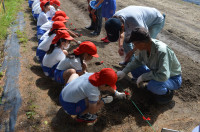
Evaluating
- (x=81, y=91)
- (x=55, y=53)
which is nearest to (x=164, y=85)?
(x=81, y=91)

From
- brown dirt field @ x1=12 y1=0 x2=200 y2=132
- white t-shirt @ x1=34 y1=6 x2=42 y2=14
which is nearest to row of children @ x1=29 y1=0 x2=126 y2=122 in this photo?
brown dirt field @ x1=12 y1=0 x2=200 y2=132

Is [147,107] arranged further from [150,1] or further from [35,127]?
[150,1]

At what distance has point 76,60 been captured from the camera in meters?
2.49

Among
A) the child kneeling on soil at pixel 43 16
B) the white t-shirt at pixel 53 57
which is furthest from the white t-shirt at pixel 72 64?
the child kneeling on soil at pixel 43 16

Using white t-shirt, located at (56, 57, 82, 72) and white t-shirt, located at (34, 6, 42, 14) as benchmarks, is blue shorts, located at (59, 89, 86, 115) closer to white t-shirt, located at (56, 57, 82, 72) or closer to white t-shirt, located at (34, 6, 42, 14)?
white t-shirt, located at (56, 57, 82, 72)

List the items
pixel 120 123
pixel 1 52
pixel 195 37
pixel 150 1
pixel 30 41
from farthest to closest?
pixel 150 1 → pixel 195 37 → pixel 30 41 → pixel 1 52 → pixel 120 123

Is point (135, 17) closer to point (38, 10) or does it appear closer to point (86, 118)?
point (86, 118)

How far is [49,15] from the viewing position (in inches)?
195

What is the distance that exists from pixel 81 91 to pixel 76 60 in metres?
0.69

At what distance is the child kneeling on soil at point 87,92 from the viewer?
180cm

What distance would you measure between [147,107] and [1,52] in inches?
131

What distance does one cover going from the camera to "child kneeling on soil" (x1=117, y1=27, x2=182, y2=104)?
2.11m

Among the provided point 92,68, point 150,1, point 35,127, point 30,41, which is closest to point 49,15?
Answer: point 30,41

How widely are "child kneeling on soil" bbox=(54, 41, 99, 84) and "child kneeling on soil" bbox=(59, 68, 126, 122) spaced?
1.38 ft
